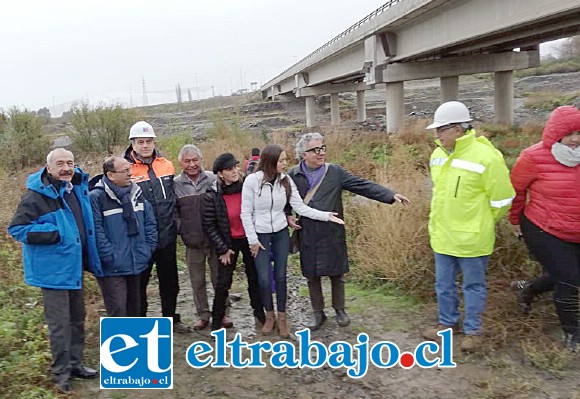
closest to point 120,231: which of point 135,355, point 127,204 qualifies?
point 127,204

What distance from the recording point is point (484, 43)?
57.6 feet

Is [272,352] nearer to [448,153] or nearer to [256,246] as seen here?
[256,246]

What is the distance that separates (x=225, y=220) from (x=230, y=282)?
2.01 feet

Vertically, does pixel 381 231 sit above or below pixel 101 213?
below

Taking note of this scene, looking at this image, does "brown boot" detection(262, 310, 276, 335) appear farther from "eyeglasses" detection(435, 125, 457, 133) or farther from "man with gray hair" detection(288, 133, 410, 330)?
"eyeglasses" detection(435, 125, 457, 133)

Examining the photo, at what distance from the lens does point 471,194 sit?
12.6 ft

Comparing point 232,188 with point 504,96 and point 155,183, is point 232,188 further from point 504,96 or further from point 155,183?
point 504,96

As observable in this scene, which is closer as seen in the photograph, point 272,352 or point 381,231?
point 272,352

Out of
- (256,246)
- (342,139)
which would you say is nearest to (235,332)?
(256,246)

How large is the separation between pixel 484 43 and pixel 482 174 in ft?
51.3

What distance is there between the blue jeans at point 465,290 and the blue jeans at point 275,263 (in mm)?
1333

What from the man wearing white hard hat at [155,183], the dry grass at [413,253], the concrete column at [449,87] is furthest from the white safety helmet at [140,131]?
the concrete column at [449,87]

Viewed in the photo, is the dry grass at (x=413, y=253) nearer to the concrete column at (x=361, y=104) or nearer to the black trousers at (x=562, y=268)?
the black trousers at (x=562, y=268)

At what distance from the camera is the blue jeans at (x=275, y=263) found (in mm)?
4469
